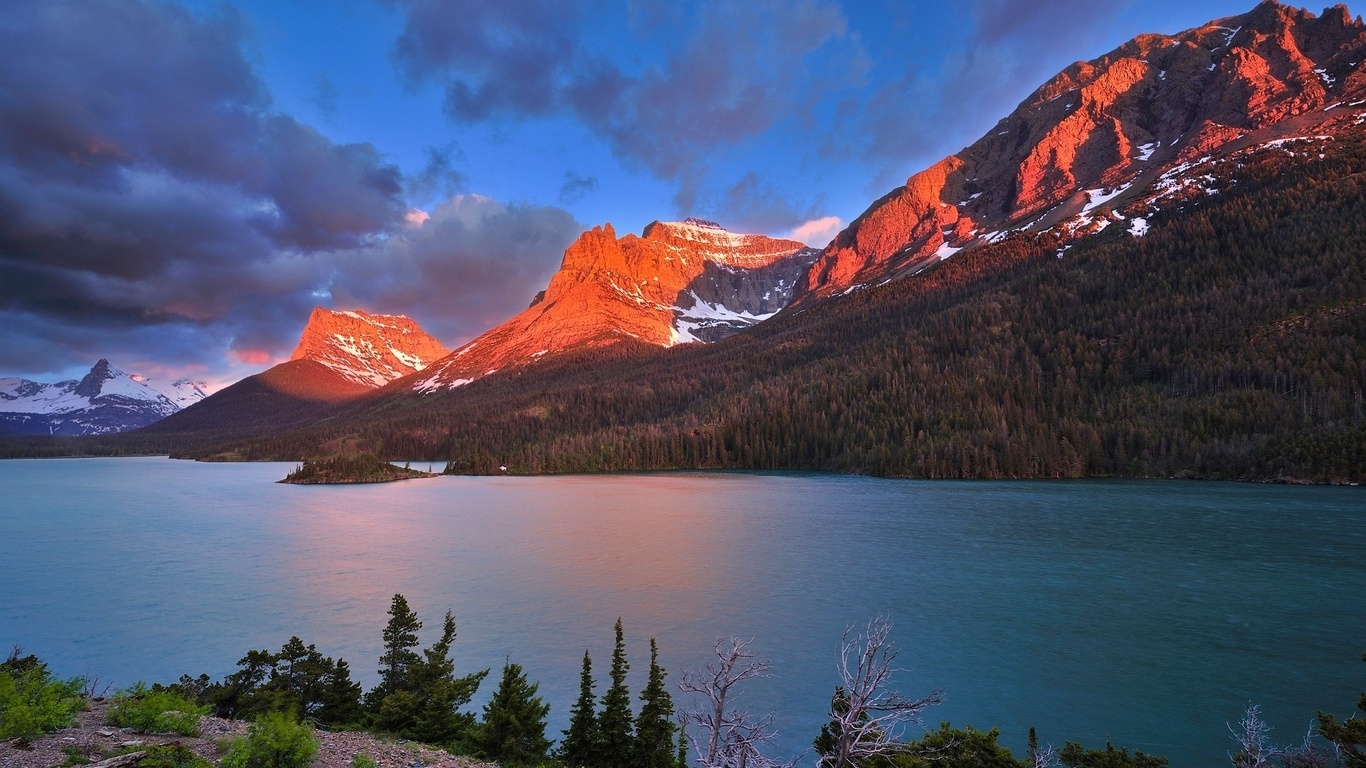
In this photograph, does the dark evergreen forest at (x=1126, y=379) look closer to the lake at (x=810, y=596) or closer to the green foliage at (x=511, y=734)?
the lake at (x=810, y=596)

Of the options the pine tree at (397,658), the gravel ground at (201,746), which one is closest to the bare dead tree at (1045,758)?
the gravel ground at (201,746)

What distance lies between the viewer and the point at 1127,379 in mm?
142375

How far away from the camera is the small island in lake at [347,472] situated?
146125mm

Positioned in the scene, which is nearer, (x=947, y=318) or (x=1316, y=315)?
(x=1316, y=315)

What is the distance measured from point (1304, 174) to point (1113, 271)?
5411 centimetres

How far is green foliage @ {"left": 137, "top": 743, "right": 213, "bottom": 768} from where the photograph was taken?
403 inches

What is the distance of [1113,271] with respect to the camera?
181m

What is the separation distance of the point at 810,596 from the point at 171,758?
108ft

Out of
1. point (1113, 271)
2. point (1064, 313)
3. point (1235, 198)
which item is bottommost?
point (1064, 313)

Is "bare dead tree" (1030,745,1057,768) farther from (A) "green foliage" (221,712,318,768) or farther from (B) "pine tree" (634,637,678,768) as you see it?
(A) "green foliage" (221,712,318,768)

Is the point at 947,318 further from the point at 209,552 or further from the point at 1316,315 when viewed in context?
the point at 209,552

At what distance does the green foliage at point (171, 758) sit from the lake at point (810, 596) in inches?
480

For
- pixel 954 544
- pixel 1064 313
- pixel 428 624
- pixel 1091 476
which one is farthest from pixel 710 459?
pixel 428 624

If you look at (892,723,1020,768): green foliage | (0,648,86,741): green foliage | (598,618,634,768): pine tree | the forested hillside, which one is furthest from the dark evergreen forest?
(0,648,86,741): green foliage
